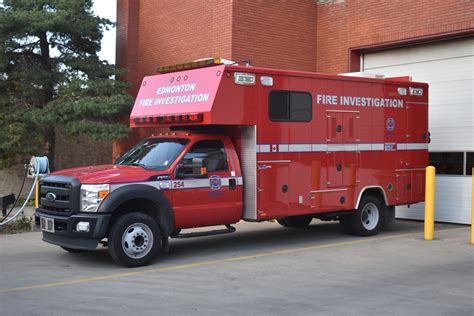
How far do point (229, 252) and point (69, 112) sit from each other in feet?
30.6

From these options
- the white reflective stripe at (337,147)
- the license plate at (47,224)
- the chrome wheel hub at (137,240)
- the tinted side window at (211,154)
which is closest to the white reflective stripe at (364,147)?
the white reflective stripe at (337,147)

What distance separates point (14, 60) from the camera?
19047 mm

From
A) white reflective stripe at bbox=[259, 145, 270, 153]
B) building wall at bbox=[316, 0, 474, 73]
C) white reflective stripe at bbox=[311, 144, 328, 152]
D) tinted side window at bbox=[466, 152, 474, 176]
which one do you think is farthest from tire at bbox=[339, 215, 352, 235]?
building wall at bbox=[316, 0, 474, 73]

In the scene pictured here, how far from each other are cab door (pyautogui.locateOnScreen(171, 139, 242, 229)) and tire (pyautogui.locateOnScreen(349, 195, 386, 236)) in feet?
9.99

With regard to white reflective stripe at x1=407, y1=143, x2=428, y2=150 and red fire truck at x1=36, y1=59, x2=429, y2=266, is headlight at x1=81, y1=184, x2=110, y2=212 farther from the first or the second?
white reflective stripe at x1=407, y1=143, x2=428, y2=150

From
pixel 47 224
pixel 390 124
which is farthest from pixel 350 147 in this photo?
pixel 47 224

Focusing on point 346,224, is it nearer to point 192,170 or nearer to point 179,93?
point 192,170

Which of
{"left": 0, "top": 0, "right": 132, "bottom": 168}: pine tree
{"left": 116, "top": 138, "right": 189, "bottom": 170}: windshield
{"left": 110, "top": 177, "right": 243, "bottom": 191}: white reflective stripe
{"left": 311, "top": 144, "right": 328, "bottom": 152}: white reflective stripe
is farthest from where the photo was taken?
{"left": 0, "top": 0, "right": 132, "bottom": 168}: pine tree

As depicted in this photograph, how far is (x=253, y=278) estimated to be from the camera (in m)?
8.45

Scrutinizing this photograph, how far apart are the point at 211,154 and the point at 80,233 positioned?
8.46ft

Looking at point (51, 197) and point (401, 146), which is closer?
point (51, 197)

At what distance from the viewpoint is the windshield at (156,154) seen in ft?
32.3

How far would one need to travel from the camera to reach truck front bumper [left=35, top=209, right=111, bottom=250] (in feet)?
28.9

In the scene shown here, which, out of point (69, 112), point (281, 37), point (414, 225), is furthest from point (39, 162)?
point (414, 225)
